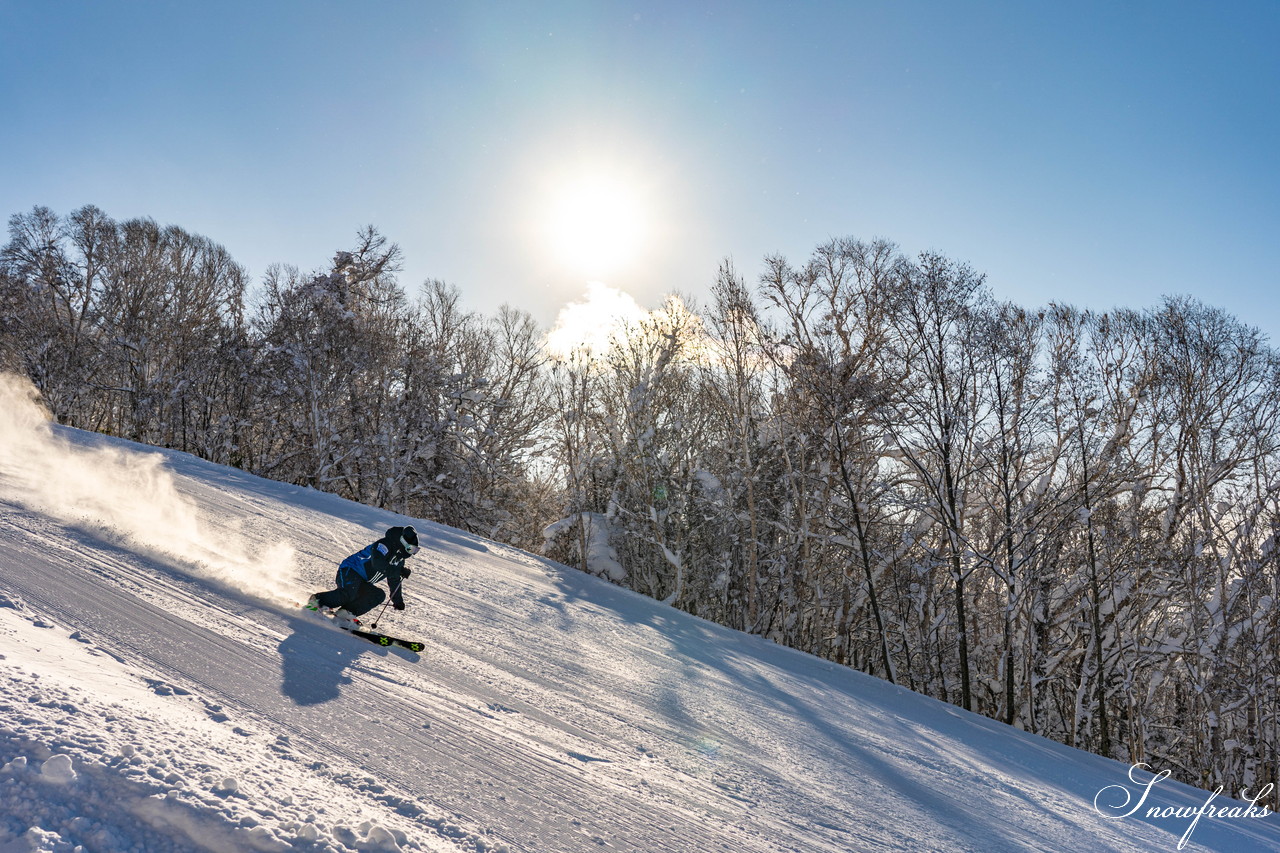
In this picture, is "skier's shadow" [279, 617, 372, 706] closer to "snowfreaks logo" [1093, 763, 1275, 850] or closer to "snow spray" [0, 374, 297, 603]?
"snow spray" [0, 374, 297, 603]

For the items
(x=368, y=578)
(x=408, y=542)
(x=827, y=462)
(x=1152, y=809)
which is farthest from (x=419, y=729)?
(x=827, y=462)

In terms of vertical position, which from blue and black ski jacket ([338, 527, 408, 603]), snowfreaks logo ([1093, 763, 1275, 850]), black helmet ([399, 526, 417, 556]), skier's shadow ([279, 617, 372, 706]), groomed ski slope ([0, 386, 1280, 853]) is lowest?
skier's shadow ([279, 617, 372, 706])

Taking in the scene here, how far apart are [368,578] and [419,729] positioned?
2.31 meters

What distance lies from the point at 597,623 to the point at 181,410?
2444cm

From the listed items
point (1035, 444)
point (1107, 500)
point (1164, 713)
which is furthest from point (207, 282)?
point (1164, 713)

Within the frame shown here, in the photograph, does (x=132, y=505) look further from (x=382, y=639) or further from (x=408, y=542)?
(x=382, y=639)

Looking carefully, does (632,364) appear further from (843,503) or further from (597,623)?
(597,623)

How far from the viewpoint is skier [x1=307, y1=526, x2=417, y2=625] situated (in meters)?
5.59

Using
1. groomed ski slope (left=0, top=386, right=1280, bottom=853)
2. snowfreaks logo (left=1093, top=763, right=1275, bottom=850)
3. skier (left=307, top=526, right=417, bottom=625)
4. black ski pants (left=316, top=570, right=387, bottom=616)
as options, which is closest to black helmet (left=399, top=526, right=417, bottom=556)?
skier (left=307, top=526, right=417, bottom=625)

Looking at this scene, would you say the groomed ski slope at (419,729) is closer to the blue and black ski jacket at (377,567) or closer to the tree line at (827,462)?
the blue and black ski jacket at (377,567)

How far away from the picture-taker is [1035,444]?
604 inches

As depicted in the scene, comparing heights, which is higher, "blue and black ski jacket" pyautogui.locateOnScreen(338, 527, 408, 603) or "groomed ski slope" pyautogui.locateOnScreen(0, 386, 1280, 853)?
"blue and black ski jacket" pyautogui.locateOnScreen(338, 527, 408, 603)

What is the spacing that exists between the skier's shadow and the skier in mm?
416

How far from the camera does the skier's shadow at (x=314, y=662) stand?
3.78 m
